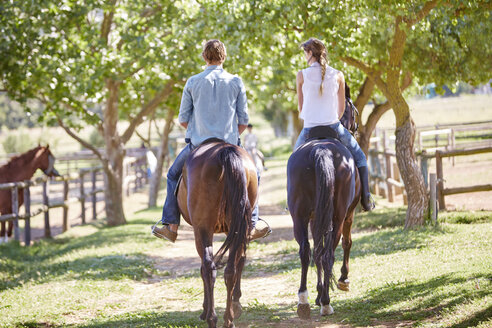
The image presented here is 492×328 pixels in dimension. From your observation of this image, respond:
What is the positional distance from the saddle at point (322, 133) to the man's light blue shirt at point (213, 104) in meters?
0.82

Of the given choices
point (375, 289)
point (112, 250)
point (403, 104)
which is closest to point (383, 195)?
point (403, 104)

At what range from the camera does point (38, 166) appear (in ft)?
48.9

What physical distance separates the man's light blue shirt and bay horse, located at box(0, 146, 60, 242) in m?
9.24

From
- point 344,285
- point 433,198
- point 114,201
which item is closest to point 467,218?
point 433,198

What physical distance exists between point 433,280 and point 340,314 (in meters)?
1.34

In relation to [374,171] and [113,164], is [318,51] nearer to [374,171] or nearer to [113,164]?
[113,164]

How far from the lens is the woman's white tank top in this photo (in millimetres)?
6457

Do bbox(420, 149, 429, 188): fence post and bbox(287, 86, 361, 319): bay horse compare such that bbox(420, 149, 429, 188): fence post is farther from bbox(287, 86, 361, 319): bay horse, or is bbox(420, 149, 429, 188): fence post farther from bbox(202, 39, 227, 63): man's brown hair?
bbox(202, 39, 227, 63): man's brown hair

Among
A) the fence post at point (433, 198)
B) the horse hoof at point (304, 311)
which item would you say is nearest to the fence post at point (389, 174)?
the fence post at point (433, 198)

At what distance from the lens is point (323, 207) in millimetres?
5824

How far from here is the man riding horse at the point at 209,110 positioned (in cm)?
623

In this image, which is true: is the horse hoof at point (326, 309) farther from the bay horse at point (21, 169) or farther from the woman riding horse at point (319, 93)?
the bay horse at point (21, 169)

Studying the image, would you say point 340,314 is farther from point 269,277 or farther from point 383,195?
point 383,195

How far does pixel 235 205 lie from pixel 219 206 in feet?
0.80
